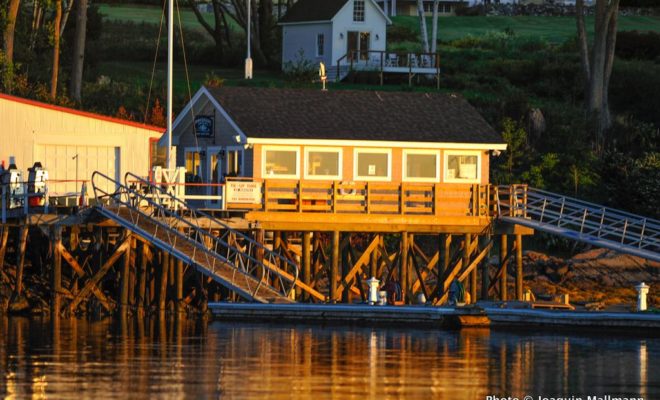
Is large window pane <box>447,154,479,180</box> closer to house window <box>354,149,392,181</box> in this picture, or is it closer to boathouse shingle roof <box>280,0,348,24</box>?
house window <box>354,149,392,181</box>

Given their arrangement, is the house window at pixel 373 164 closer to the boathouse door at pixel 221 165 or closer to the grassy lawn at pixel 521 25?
the boathouse door at pixel 221 165

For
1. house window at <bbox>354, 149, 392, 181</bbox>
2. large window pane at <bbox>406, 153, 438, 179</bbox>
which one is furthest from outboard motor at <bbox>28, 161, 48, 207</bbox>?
large window pane at <bbox>406, 153, 438, 179</bbox>

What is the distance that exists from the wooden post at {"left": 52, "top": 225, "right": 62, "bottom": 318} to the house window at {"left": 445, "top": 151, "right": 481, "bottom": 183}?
37.7ft

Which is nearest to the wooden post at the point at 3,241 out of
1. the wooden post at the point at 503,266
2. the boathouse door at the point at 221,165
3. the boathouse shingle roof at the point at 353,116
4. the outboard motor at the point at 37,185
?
the outboard motor at the point at 37,185

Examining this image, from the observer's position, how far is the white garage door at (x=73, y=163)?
57.5 meters

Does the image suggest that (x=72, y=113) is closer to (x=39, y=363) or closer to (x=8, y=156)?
(x=8, y=156)

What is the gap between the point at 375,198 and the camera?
5272cm

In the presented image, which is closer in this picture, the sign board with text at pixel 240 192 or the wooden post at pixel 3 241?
the sign board with text at pixel 240 192

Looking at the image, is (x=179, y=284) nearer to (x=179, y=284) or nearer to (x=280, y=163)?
(x=179, y=284)

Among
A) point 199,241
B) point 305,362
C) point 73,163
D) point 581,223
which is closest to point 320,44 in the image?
point 73,163

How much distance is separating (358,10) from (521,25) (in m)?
35.5

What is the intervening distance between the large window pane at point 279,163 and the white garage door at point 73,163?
7.54 meters

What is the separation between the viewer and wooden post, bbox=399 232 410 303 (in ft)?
172

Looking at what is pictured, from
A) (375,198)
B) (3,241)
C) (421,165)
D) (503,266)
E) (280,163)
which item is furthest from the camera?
(503,266)
